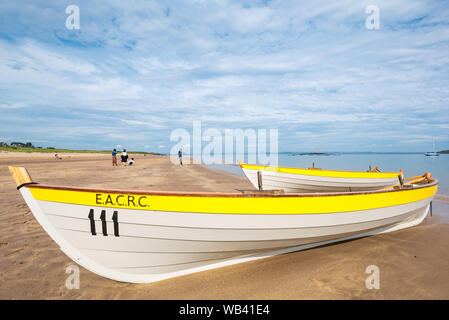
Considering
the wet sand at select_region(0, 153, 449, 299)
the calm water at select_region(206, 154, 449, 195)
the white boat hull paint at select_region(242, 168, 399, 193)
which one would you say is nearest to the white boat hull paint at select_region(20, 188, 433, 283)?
the wet sand at select_region(0, 153, 449, 299)

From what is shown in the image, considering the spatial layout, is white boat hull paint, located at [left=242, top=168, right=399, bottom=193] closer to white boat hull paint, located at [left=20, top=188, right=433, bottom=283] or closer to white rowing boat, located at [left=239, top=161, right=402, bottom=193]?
white rowing boat, located at [left=239, top=161, right=402, bottom=193]

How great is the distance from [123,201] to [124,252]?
0.89m

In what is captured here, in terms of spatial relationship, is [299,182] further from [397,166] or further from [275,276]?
[397,166]

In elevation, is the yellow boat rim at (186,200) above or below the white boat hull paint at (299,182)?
above

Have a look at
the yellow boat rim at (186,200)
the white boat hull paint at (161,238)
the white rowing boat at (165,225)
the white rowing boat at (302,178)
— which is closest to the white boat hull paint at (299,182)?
the white rowing boat at (302,178)

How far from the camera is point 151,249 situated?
370 cm

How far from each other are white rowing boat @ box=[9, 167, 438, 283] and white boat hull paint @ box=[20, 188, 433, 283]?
0.05ft

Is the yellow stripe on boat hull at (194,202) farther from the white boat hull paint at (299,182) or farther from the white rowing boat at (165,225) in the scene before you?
the white boat hull paint at (299,182)

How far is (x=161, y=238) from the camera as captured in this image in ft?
11.9

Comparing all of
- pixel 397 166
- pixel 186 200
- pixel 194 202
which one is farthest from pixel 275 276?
pixel 397 166

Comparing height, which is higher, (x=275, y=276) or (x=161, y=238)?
(x=161, y=238)

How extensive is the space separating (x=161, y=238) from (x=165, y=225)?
0.81 feet

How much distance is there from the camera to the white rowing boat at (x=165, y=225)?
11.4 ft

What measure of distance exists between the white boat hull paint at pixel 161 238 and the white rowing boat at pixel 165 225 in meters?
0.01
